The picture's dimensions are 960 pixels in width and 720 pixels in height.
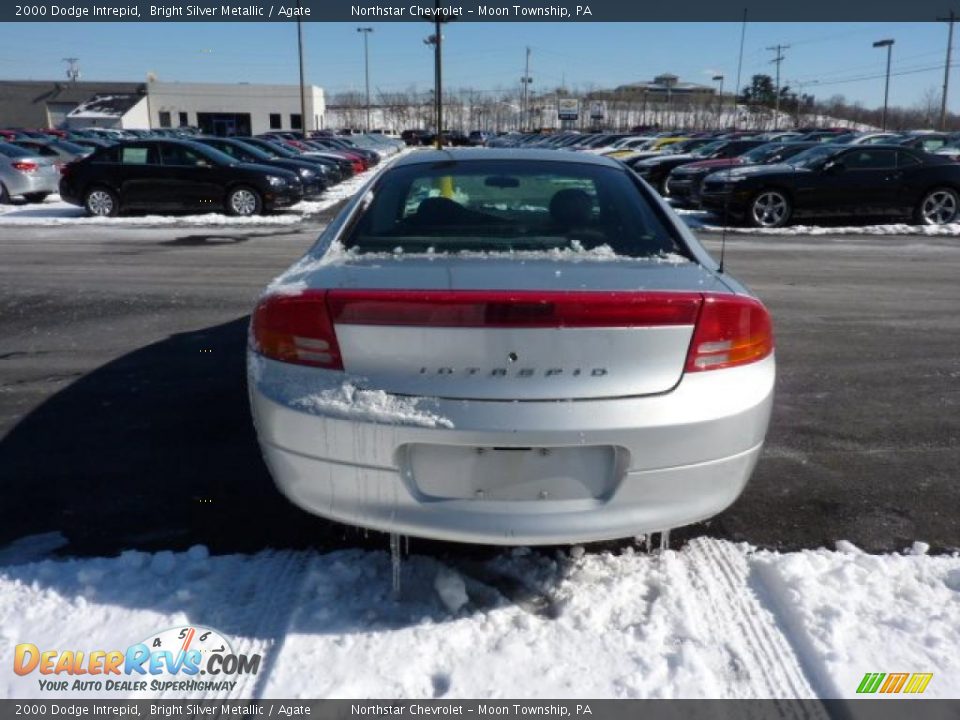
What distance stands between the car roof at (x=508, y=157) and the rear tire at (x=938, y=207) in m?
12.9

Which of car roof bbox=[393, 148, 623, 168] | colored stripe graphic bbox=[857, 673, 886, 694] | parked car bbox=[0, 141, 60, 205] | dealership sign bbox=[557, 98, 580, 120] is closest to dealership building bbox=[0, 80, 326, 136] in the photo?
dealership sign bbox=[557, 98, 580, 120]

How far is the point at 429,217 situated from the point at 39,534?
6.84 ft

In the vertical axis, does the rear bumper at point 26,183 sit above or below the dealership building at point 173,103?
below

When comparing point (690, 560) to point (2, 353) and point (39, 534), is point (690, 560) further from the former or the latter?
point (2, 353)

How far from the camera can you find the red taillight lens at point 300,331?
2.52m

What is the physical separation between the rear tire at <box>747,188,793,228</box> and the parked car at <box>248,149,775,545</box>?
12679mm

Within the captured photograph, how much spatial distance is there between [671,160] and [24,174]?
1561 cm

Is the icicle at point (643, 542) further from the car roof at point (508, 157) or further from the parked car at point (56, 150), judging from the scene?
the parked car at point (56, 150)

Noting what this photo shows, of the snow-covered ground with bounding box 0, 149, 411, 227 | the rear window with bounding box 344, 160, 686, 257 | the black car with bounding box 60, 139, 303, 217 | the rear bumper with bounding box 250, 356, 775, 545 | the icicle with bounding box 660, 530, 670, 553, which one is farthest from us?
the black car with bounding box 60, 139, 303, 217

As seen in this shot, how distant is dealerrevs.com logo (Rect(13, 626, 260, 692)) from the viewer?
2.43m

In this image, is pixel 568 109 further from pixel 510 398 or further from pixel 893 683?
pixel 893 683

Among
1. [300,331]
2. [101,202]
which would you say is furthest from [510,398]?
[101,202]

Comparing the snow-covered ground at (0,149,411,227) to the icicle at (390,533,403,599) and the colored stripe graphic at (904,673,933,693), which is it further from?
the colored stripe graphic at (904,673,933,693)

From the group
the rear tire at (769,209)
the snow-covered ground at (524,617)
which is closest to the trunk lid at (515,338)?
the snow-covered ground at (524,617)
